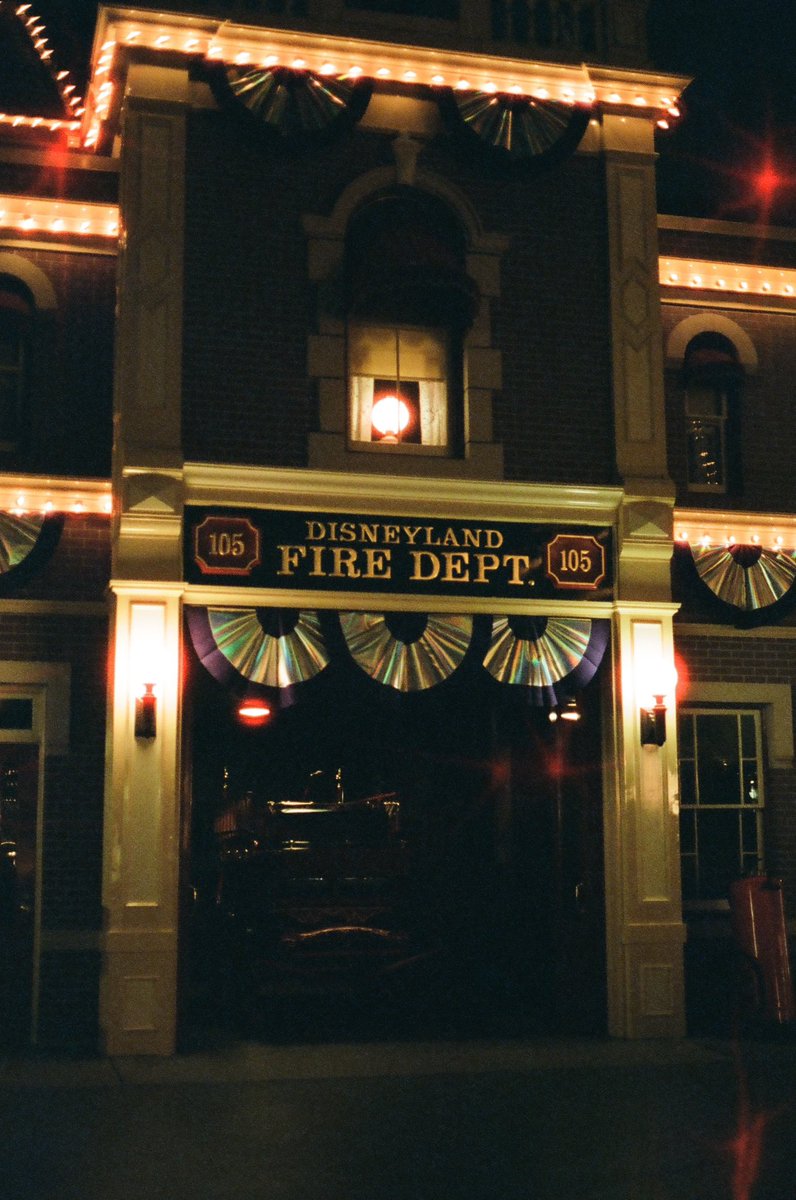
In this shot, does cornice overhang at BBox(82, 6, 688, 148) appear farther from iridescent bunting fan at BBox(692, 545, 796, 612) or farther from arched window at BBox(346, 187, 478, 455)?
iridescent bunting fan at BBox(692, 545, 796, 612)

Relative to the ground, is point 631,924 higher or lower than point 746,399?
lower

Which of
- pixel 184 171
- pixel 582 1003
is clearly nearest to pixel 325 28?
pixel 184 171

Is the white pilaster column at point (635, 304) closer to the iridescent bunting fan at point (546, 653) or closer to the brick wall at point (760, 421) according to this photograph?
the brick wall at point (760, 421)

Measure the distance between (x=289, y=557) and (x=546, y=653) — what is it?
2.25 metres

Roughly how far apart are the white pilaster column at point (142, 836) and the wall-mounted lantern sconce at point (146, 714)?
0.04 m

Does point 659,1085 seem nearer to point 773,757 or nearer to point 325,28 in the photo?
point 773,757

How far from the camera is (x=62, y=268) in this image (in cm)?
1250

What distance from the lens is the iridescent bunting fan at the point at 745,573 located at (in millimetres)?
12922

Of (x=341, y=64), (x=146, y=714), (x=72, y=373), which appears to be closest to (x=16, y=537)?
(x=72, y=373)

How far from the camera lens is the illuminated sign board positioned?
11383 mm

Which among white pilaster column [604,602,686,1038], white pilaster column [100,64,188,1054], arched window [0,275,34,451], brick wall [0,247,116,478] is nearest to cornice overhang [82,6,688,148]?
white pilaster column [100,64,188,1054]

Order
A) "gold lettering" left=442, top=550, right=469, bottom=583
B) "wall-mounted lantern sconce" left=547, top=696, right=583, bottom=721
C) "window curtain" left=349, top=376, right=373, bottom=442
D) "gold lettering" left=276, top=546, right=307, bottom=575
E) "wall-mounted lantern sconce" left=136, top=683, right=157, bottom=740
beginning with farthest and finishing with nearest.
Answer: "wall-mounted lantern sconce" left=547, top=696, right=583, bottom=721 → "window curtain" left=349, top=376, right=373, bottom=442 → "gold lettering" left=442, top=550, right=469, bottom=583 → "gold lettering" left=276, top=546, right=307, bottom=575 → "wall-mounted lantern sconce" left=136, top=683, right=157, bottom=740

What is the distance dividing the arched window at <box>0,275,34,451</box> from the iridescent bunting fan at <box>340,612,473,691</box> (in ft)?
10.8

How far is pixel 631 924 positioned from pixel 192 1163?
16.5ft
